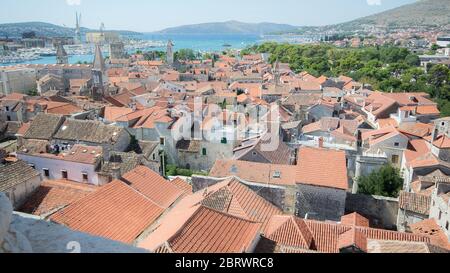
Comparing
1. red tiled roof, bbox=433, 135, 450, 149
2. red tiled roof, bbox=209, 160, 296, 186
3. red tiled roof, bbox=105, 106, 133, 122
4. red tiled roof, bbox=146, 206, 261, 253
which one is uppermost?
red tiled roof, bbox=105, 106, 133, 122

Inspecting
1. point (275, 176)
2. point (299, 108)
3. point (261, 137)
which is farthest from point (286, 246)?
point (299, 108)

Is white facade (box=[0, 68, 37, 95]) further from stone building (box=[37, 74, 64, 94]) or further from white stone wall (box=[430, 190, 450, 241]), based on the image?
white stone wall (box=[430, 190, 450, 241])

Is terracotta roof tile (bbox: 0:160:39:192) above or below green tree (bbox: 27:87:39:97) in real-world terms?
below

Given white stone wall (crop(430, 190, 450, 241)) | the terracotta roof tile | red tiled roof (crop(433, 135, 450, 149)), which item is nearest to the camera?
the terracotta roof tile


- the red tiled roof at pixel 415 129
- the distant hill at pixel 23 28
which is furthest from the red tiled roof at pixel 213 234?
the distant hill at pixel 23 28

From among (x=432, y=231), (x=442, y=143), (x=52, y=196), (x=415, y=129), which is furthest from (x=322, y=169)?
(x=415, y=129)

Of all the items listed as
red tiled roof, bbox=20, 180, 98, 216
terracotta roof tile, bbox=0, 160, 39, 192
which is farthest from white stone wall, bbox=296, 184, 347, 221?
terracotta roof tile, bbox=0, 160, 39, 192
